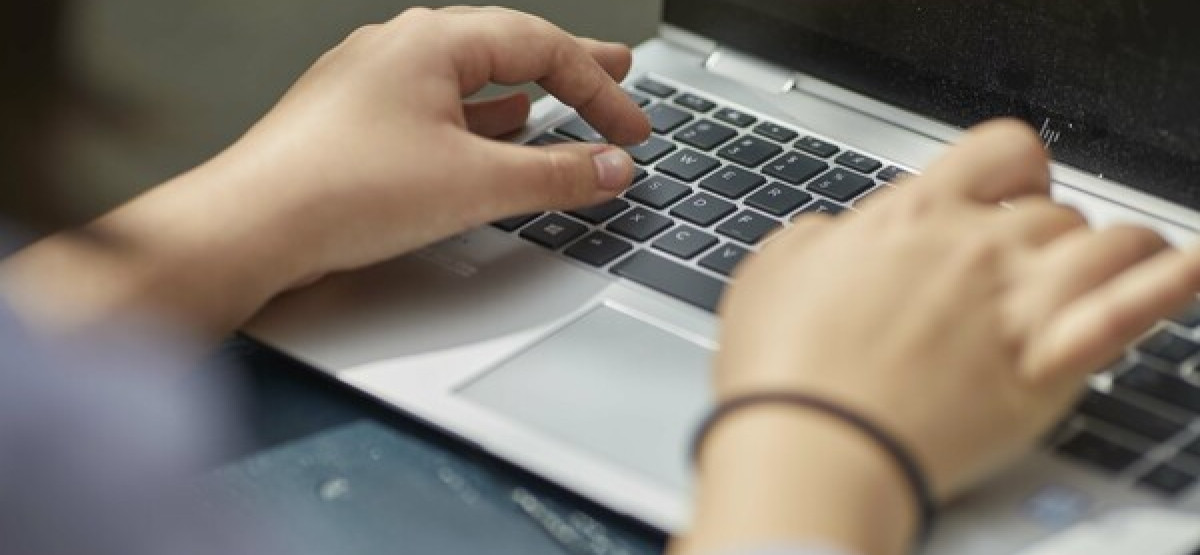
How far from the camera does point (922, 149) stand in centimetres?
80

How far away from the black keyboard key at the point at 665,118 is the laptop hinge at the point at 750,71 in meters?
0.05

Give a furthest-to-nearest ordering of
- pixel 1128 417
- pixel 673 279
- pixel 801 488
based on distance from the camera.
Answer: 1. pixel 673 279
2. pixel 1128 417
3. pixel 801 488

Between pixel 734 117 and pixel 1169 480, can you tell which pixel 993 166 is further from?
pixel 734 117

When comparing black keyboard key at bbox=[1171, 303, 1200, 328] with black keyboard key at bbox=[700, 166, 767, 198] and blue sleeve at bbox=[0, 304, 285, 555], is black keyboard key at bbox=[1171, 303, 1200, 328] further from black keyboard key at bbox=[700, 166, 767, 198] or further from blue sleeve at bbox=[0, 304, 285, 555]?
blue sleeve at bbox=[0, 304, 285, 555]

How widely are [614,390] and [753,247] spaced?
0.12m

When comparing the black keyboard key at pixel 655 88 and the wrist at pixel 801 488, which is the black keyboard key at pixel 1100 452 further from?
the black keyboard key at pixel 655 88

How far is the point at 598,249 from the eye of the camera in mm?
723

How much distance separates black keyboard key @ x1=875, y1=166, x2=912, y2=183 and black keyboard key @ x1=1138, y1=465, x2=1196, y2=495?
0.24 meters

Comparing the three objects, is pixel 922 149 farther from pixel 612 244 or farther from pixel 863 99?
pixel 612 244

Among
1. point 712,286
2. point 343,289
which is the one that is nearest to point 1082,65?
point 712,286

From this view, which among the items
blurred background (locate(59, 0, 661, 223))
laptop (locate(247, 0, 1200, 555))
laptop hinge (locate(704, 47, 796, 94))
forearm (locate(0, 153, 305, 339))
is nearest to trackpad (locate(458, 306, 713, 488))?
laptop (locate(247, 0, 1200, 555))

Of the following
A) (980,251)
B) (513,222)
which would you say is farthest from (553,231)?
(980,251)

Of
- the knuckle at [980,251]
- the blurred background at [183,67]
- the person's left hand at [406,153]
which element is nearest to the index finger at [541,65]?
the person's left hand at [406,153]

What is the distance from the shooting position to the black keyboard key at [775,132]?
808 millimetres
